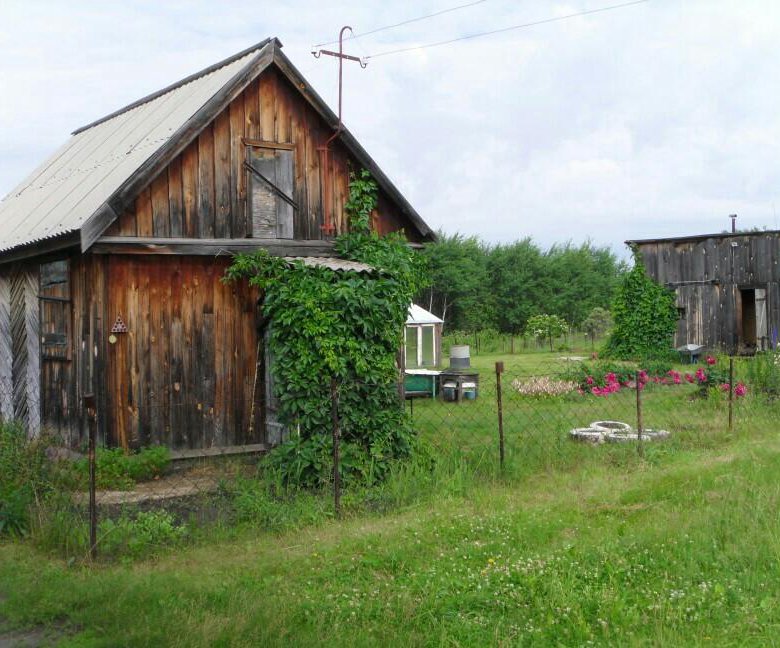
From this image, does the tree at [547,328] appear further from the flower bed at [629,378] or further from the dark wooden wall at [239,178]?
the dark wooden wall at [239,178]

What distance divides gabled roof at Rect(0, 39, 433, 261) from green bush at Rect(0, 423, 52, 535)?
2486 millimetres

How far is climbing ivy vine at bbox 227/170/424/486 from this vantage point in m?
9.94

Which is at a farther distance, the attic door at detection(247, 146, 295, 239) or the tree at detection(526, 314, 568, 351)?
the tree at detection(526, 314, 568, 351)

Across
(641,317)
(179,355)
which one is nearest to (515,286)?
(641,317)

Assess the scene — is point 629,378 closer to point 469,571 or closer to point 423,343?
point 423,343

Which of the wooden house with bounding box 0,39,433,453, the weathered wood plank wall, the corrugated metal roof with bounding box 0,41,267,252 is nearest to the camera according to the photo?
the wooden house with bounding box 0,39,433,453

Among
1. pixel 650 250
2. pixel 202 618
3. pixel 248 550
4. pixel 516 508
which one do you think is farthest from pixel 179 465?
pixel 650 250

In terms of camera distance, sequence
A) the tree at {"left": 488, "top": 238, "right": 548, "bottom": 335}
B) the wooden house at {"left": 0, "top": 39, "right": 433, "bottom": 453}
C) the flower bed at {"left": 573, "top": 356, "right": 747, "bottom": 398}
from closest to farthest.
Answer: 1. the wooden house at {"left": 0, "top": 39, "right": 433, "bottom": 453}
2. the flower bed at {"left": 573, "top": 356, "right": 747, "bottom": 398}
3. the tree at {"left": 488, "top": 238, "right": 548, "bottom": 335}

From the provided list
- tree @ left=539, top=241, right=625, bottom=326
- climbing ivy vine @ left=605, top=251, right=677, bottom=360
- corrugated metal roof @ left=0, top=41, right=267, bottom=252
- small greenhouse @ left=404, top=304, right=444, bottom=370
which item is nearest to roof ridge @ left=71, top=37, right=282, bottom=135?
corrugated metal roof @ left=0, top=41, right=267, bottom=252

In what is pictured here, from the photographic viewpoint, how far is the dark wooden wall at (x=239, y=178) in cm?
1129

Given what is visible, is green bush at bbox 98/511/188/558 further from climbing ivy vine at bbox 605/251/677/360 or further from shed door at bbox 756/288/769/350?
shed door at bbox 756/288/769/350

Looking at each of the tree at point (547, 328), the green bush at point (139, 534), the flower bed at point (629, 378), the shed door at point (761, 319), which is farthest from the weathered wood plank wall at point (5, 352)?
the tree at point (547, 328)

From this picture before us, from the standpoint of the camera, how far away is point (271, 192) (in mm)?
12234

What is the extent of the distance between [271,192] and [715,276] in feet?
68.9
